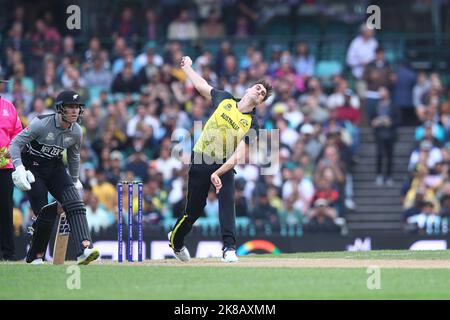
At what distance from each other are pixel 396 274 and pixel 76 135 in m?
4.14

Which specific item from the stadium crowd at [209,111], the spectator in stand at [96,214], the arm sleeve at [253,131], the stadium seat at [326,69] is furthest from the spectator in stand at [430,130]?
the arm sleeve at [253,131]

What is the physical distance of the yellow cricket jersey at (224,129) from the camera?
1539 cm

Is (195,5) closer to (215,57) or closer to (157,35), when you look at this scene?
(157,35)

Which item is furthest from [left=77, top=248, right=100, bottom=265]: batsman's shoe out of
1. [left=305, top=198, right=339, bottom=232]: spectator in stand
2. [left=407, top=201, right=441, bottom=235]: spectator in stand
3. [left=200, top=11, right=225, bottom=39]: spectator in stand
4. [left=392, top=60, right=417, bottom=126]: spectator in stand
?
[left=200, top=11, right=225, bottom=39]: spectator in stand

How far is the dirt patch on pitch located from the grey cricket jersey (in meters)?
1.54

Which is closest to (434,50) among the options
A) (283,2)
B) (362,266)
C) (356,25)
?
(356,25)

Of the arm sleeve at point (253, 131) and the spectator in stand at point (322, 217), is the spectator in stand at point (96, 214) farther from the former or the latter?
the arm sleeve at point (253, 131)

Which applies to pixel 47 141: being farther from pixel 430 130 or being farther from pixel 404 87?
pixel 404 87

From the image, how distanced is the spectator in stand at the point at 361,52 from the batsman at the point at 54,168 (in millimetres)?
12373

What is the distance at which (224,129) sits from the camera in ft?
50.5

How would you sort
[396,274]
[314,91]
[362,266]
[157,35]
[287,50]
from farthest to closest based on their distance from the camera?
1. [157,35]
2. [287,50]
3. [314,91]
4. [362,266]
5. [396,274]

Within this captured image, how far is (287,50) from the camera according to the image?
27.8 meters

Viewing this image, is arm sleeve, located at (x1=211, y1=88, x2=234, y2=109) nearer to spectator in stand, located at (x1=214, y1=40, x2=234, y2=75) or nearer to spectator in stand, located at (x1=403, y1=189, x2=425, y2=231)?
spectator in stand, located at (x1=403, y1=189, x2=425, y2=231)

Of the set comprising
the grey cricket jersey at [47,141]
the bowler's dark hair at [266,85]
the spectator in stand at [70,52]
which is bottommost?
the grey cricket jersey at [47,141]
